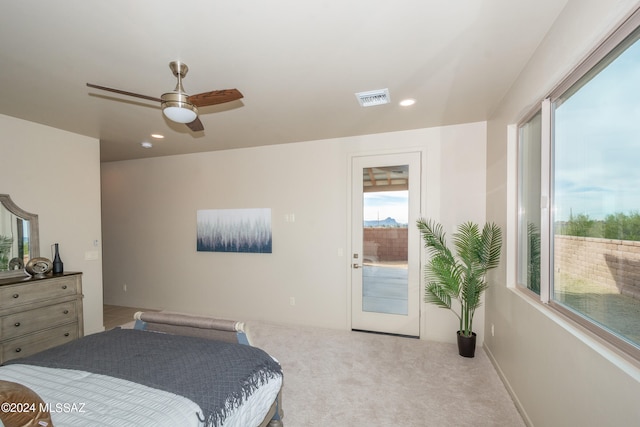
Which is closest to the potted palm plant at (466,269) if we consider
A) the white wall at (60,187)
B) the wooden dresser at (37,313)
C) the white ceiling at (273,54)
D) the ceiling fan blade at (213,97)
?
the white ceiling at (273,54)

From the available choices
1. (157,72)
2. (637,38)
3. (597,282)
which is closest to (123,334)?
(157,72)

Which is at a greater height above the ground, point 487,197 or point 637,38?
point 637,38

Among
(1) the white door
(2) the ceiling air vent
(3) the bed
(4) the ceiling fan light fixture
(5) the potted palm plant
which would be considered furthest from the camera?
(1) the white door

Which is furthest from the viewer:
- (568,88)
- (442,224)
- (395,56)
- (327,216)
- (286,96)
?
(327,216)

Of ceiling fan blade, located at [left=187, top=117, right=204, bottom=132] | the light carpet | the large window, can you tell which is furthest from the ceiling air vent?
the light carpet

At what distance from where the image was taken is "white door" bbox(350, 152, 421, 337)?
12.0ft

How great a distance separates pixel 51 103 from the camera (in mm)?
2750

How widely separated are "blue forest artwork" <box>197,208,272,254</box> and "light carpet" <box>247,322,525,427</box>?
4.48 ft

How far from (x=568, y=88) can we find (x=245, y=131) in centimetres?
310

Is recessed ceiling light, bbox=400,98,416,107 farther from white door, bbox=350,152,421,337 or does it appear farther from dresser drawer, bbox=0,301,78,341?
dresser drawer, bbox=0,301,78,341

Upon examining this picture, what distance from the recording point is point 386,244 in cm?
377

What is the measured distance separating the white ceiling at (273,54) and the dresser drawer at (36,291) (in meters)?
1.77

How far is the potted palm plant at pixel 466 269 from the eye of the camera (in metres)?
2.92

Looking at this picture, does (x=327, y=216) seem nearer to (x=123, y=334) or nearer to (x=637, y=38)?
(x=123, y=334)
